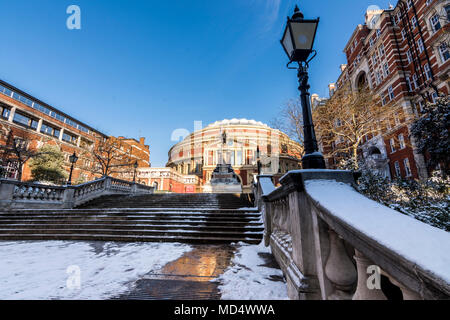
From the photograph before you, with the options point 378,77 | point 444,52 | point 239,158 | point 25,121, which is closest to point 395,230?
point 444,52

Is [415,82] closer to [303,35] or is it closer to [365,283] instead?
[303,35]

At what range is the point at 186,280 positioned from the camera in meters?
3.01

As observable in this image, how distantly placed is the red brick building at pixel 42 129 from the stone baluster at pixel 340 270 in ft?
102

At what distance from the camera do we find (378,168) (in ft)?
75.1

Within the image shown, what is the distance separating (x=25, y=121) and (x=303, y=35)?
153 ft

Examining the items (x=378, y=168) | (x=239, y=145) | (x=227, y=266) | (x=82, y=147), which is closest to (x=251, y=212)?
(x=227, y=266)

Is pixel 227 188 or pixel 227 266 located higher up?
pixel 227 188

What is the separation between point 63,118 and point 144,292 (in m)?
51.0

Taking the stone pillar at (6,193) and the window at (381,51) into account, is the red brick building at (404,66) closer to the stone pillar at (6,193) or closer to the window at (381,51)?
the window at (381,51)

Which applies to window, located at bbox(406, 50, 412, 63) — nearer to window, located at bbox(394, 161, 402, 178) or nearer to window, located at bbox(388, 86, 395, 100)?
window, located at bbox(388, 86, 395, 100)

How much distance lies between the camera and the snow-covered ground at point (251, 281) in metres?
2.51

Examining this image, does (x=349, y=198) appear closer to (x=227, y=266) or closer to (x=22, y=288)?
(x=227, y=266)

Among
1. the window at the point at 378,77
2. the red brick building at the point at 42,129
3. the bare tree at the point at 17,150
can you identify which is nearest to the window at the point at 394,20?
the window at the point at 378,77
